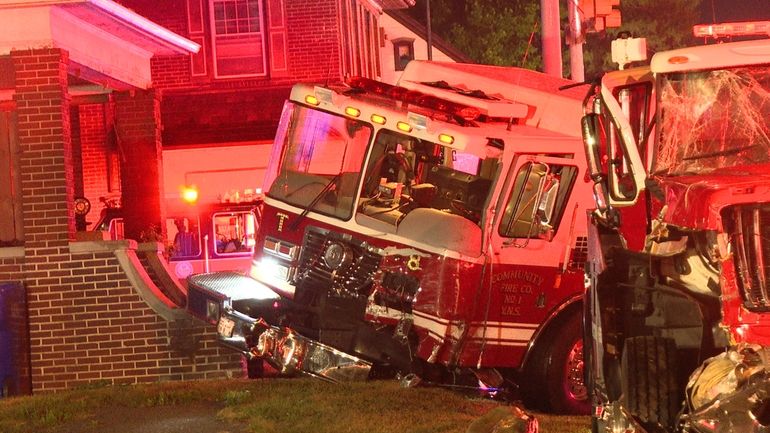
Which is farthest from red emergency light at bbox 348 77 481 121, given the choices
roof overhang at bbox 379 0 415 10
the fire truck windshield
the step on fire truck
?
roof overhang at bbox 379 0 415 10

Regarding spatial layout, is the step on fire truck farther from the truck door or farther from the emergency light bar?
the emergency light bar

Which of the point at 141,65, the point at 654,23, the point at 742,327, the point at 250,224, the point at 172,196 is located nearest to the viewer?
the point at 742,327

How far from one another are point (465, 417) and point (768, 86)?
331 centimetres

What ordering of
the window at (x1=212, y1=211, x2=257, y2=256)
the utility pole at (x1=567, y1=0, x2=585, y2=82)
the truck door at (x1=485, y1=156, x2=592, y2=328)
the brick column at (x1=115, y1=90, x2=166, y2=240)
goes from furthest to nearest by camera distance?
the window at (x1=212, y1=211, x2=257, y2=256) < the utility pole at (x1=567, y1=0, x2=585, y2=82) < the brick column at (x1=115, y1=90, x2=166, y2=240) < the truck door at (x1=485, y1=156, x2=592, y2=328)

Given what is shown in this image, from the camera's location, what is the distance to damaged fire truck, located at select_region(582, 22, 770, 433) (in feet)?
20.1

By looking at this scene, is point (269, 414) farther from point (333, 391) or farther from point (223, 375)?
point (223, 375)

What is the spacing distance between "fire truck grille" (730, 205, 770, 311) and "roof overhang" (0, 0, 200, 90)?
26.6ft

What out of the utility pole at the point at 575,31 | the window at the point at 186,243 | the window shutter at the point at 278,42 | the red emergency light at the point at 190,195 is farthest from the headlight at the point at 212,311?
the window shutter at the point at 278,42

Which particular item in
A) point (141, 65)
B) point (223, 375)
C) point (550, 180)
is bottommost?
point (223, 375)

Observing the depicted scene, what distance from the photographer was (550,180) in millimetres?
9961

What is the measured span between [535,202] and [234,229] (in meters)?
10.5

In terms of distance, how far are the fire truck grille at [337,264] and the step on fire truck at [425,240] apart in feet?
0.04

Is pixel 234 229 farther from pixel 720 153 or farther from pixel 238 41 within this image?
pixel 720 153

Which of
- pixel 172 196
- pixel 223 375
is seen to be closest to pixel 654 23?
pixel 172 196
